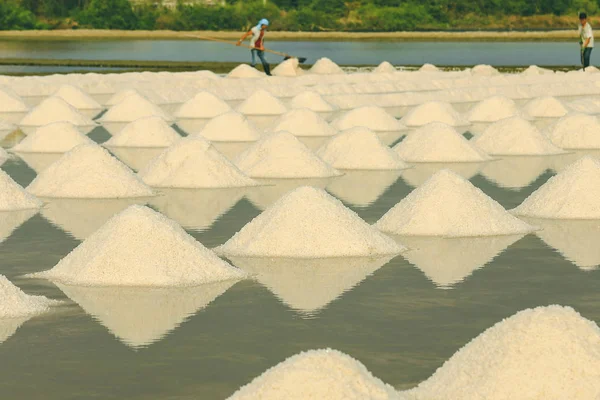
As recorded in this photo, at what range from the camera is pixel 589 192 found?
1506 cm

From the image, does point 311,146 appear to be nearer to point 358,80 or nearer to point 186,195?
point 186,195

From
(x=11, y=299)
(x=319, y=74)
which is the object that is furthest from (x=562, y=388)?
(x=319, y=74)

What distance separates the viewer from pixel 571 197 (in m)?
15.1

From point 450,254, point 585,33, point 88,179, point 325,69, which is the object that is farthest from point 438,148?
point 325,69

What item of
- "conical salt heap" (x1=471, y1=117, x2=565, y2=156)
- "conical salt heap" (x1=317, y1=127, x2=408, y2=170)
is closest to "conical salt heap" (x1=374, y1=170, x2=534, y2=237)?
"conical salt heap" (x1=317, y1=127, x2=408, y2=170)

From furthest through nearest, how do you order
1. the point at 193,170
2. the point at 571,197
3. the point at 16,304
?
the point at 193,170 < the point at 571,197 < the point at 16,304

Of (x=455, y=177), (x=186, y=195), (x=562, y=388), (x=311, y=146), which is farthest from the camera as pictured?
(x=311, y=146)

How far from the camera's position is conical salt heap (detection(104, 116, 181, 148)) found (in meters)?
22.3

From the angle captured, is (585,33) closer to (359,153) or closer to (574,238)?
(359,153)

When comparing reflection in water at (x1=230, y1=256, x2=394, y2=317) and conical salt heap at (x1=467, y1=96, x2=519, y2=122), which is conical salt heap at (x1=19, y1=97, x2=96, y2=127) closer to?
conical salt heap at (x1=467, y1=96, x2=519, y2=122)

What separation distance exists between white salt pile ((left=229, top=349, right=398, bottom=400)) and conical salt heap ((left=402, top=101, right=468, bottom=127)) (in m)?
19.9

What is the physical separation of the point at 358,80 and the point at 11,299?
29323 mm

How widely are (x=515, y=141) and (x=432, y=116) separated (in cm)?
518

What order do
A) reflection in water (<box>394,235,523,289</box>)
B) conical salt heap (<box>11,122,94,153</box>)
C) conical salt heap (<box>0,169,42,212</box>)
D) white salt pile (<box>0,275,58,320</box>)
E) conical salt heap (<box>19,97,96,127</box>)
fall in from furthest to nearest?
conical salt heap (<box>19,97,96,127</box>) → conical salt heap (<box>11,122,94,153</box>) → conical salt heap (<box>0,169,42,212</box>) → reflection in water (<box>394,235,523,289</box>) → white salt pile (<box>0,275,58,320</box>)
